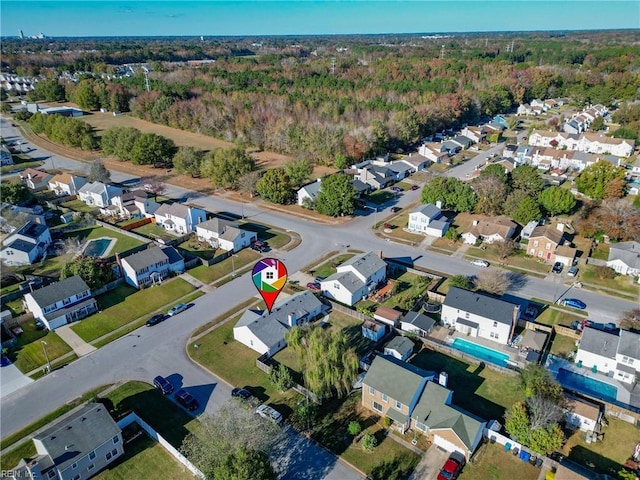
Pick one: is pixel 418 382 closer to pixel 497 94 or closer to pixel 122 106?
pixel 497 94

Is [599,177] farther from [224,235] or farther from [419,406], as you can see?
[224,235]

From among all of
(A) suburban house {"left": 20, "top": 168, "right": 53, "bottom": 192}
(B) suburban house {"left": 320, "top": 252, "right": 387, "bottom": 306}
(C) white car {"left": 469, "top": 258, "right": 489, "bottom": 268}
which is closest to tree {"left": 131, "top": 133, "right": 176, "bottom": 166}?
(A) suburban house {"left": 20, "top": 168, "right": 53, "bottom": 192}

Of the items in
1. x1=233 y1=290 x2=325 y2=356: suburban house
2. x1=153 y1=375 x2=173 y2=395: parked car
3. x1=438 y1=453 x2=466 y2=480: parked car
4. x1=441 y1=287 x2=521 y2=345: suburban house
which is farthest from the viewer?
x1=441 y1=287 x2=521 y2=345: suburban house

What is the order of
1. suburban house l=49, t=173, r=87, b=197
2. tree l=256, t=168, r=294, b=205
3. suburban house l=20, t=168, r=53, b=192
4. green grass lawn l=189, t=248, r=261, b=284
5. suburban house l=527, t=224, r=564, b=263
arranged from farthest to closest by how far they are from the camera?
suburban house l=20, t=168, r=53, b=192, suburban house l=49, t=173, r=87, b=197, tree l=256, t=168, r=294, b=205, suburban house l=527, t=224, r=564, b=263, green grass lawn l=189, t=248, r=261, b=284

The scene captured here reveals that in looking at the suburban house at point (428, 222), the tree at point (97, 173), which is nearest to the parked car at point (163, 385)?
the suburban house at point (428, 222)

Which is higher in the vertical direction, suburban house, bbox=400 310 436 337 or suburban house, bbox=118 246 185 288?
suburban house, bbox=118 246 185 288

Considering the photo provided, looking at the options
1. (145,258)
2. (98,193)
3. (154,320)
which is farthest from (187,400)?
(98,193)

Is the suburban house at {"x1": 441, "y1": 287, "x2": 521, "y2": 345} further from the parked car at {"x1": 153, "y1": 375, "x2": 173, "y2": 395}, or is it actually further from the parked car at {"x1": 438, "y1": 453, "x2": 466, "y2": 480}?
the parked car at {"x1": 153, "y1": 375, "x2": 173, "y2": 395}
